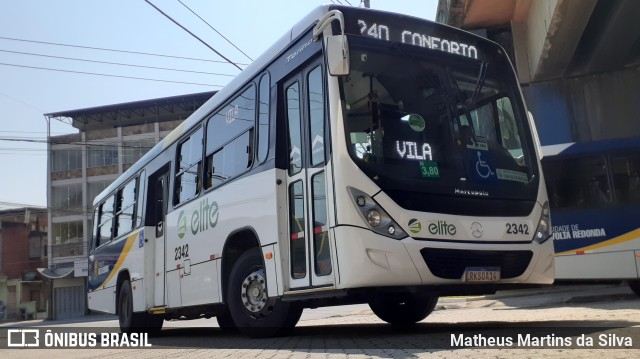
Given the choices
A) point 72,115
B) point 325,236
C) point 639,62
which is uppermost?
point 72,115

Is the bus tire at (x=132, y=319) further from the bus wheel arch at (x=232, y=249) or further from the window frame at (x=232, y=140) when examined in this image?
the bus wheel arch at (x=232, y=249)

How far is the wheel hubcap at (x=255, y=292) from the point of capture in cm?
694

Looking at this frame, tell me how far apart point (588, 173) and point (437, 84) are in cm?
758

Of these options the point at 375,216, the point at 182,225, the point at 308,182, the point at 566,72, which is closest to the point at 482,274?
the point at 375,216

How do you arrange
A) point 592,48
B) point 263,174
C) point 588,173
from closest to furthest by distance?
point 263,174
point 588,173
point 592,48

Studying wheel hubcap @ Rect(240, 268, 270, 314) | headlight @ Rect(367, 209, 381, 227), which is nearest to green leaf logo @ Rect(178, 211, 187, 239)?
wheel hubcap @ Rect(240, 268, 270, 314)

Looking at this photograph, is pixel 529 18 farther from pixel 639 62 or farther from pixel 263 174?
pixel 263 174

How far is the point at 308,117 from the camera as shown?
6.36 meters

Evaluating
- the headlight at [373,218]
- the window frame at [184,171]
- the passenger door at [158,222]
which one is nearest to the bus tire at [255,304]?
the headlight at [373,218]

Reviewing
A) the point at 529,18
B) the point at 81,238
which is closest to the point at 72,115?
the point at 81,238

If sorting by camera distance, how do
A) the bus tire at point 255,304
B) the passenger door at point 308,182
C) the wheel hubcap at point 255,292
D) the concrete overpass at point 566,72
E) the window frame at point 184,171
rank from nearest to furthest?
the passenger door at point 308,182 < the bus tire at point 255,304 < the wheel hubcap at point 255,292 < the window frame at point 184,171 < the concrete overpass at point 566,72

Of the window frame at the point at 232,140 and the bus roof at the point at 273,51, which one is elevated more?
the bus roof at the point at 273,51

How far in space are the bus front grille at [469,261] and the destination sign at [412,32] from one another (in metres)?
2.18

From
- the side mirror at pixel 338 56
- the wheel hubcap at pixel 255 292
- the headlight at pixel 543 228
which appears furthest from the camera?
the wheel hubcap at pixel 255 292
